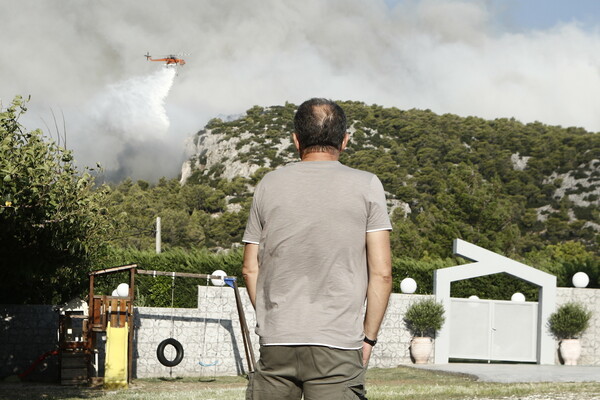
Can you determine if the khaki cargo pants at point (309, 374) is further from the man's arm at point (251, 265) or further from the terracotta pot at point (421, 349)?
the terracotta pot at point (421, 349)

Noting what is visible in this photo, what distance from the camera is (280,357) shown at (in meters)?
3.17

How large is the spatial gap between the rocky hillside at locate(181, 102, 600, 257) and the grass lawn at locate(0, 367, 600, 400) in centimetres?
3195

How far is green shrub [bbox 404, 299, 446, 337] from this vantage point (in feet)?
75.6

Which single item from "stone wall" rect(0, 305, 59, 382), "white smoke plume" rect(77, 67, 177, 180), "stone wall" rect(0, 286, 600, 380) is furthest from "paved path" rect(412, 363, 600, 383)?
"white smoke plume" rect(77, 67, 177, 180)

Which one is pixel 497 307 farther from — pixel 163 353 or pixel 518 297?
pixel 163 353

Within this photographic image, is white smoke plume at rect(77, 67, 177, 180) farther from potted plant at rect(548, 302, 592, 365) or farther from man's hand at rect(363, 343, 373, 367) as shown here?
man's hand at rect(363, 343, 373, 367)

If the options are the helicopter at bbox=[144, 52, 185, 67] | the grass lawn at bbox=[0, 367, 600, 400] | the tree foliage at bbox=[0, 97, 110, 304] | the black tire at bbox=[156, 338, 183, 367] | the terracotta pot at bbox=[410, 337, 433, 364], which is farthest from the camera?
the helicopter at bbox=[144, 52, 185, 67]

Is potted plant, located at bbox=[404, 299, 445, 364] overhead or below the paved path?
overhead

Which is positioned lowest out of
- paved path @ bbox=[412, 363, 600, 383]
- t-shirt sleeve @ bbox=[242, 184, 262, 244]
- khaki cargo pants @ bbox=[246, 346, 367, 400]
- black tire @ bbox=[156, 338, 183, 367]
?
paved path @ bbox=[412, 363, 600, 383]

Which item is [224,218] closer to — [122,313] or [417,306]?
[417,306]

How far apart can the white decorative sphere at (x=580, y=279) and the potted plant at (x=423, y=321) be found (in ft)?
16.1

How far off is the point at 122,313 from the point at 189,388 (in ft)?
7.12

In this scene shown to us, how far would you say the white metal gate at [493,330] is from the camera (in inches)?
939

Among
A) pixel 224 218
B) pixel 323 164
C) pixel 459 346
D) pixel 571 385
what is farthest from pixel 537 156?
pixel 323 164
